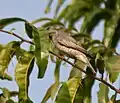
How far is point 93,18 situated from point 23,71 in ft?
11.0

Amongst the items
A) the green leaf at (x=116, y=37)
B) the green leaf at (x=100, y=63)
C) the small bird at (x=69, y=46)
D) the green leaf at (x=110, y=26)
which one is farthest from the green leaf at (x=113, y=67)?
the green leaf at (x=116, y=37)

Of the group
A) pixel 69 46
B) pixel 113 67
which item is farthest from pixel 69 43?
pixel 113 67

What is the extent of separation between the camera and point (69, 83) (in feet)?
5.64

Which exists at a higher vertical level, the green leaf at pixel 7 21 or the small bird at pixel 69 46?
the green leaf at pixel 7 21

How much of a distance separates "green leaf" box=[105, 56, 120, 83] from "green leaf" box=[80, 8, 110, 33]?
3196 mm

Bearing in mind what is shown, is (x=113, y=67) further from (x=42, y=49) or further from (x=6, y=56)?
(x=6, y=56)

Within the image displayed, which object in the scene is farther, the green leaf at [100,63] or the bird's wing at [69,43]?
the bird's wing at [69,43]

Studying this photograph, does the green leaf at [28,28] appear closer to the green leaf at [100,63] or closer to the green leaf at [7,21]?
the green leaf at [7,21]

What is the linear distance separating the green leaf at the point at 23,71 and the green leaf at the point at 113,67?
287 millimetres

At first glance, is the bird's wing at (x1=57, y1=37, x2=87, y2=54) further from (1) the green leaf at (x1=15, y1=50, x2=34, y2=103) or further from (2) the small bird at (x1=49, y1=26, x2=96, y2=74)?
(1) the green leaf at (x1=15, y1=50, x2=34, y2=103)

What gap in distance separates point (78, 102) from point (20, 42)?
304mm

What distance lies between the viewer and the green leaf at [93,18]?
493cm

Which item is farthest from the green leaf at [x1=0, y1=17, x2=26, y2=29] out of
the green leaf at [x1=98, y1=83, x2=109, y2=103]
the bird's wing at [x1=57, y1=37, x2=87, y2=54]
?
the bird's wing at [x1=57, y1=37, x2=87, y2=54]

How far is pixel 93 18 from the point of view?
5.02 metres
